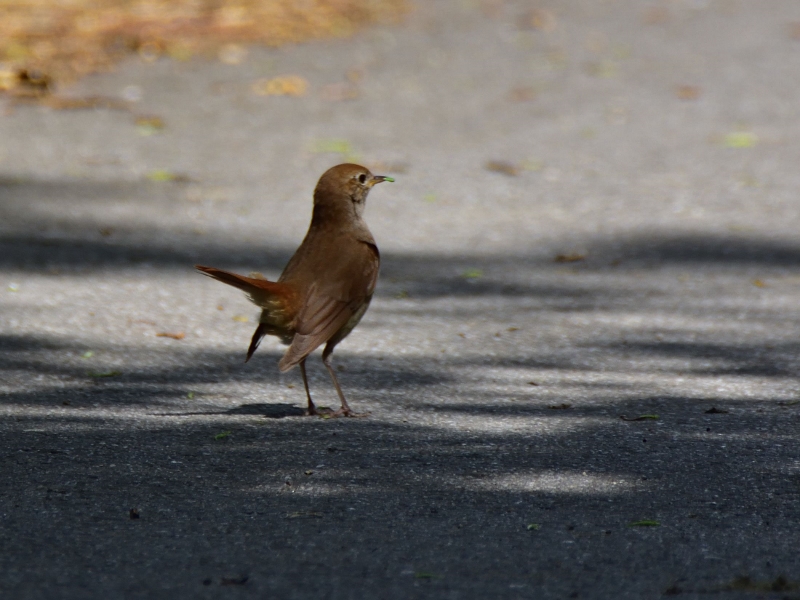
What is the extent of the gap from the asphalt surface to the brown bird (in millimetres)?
377

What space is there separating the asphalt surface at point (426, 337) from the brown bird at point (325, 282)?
1.24ft

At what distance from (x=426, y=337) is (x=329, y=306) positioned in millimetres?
1507

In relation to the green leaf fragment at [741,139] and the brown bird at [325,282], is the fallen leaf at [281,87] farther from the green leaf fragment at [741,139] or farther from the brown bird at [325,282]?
the brown bird at [325,282]

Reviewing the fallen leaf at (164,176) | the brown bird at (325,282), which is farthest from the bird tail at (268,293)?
the fallen leaf at (164,176)

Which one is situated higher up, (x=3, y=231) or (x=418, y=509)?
(x=3, y=231)

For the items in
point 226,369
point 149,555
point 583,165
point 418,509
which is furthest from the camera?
point 583,165

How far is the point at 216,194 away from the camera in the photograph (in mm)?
9258

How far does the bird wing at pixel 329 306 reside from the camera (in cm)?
509

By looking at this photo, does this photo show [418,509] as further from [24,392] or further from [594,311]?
[594,311]

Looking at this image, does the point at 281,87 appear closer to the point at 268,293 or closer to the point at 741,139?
the point at 741,139

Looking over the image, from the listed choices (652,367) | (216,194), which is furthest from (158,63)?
(652,367)

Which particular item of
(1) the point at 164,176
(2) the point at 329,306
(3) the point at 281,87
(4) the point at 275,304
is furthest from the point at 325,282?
(3) the point at 281,87

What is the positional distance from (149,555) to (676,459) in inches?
83.6

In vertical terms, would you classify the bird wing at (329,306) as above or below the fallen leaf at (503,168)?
below
